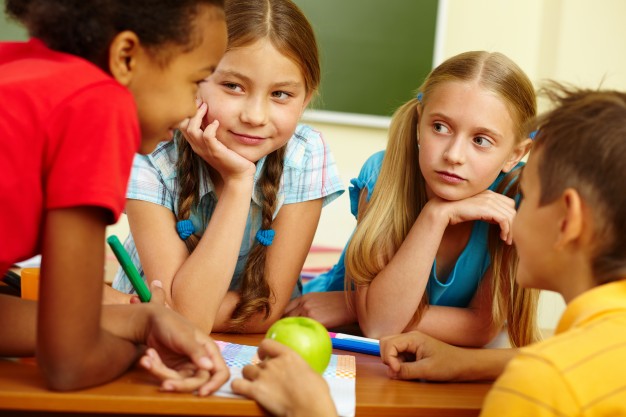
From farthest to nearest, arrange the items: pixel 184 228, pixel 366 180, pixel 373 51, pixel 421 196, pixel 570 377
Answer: pixel 373 51 → pixel 366 180 → pixel 421 196 → pixel 184 228 → pixel 570 377

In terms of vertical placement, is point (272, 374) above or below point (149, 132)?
below

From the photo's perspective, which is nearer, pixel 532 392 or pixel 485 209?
pixel 532 392

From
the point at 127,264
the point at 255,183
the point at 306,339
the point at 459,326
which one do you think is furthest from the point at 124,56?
the point at 459,326

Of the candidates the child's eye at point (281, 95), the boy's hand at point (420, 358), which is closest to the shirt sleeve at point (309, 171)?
the child's eye at point (281, 95)

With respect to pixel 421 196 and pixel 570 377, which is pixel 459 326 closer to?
pixel 421 196

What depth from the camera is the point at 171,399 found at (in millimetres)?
900

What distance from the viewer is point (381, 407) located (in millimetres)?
975

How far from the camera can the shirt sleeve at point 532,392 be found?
0.79 m

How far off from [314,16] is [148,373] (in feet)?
9.16

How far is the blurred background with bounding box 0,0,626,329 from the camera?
3.62 m

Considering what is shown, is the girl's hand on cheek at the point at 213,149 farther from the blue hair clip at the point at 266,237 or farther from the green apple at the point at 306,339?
the green apple at the point at 306,339

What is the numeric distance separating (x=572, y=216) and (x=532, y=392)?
234 millimetres

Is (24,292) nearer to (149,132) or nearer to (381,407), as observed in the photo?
(149,132)

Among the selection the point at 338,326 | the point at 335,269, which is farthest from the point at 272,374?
the point at 335,269
